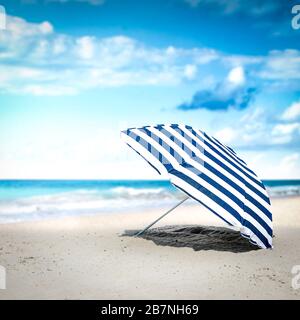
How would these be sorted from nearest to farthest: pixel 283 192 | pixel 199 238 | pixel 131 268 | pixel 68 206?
1. pixel 131 268
2. pixel 199 238
3. pixel 68 206
4. pixel 283 192

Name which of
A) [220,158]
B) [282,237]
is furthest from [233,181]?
[282,237]

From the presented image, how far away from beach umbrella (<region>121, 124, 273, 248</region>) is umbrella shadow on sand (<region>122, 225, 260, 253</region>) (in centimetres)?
92

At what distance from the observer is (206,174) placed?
5062 millimetres

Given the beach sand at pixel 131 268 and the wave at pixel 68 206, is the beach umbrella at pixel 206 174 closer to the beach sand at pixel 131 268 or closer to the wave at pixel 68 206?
the beach sand at pixel 131 268

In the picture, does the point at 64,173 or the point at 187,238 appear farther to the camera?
the point at 64,173

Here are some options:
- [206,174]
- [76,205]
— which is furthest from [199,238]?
[76,205]

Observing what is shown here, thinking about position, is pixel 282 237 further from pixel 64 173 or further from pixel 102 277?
pixel 64 173

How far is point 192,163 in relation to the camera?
200 inches

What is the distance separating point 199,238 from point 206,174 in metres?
1.78

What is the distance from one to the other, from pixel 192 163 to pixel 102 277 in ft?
5.36

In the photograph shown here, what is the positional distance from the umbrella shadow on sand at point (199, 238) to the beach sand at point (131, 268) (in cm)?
14

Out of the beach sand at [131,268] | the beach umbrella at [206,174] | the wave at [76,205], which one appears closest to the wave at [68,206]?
the wave at [76,205]

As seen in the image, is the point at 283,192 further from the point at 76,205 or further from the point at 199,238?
the point at 199,238

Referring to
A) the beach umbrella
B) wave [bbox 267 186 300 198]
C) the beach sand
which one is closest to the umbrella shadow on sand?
the beach sand
